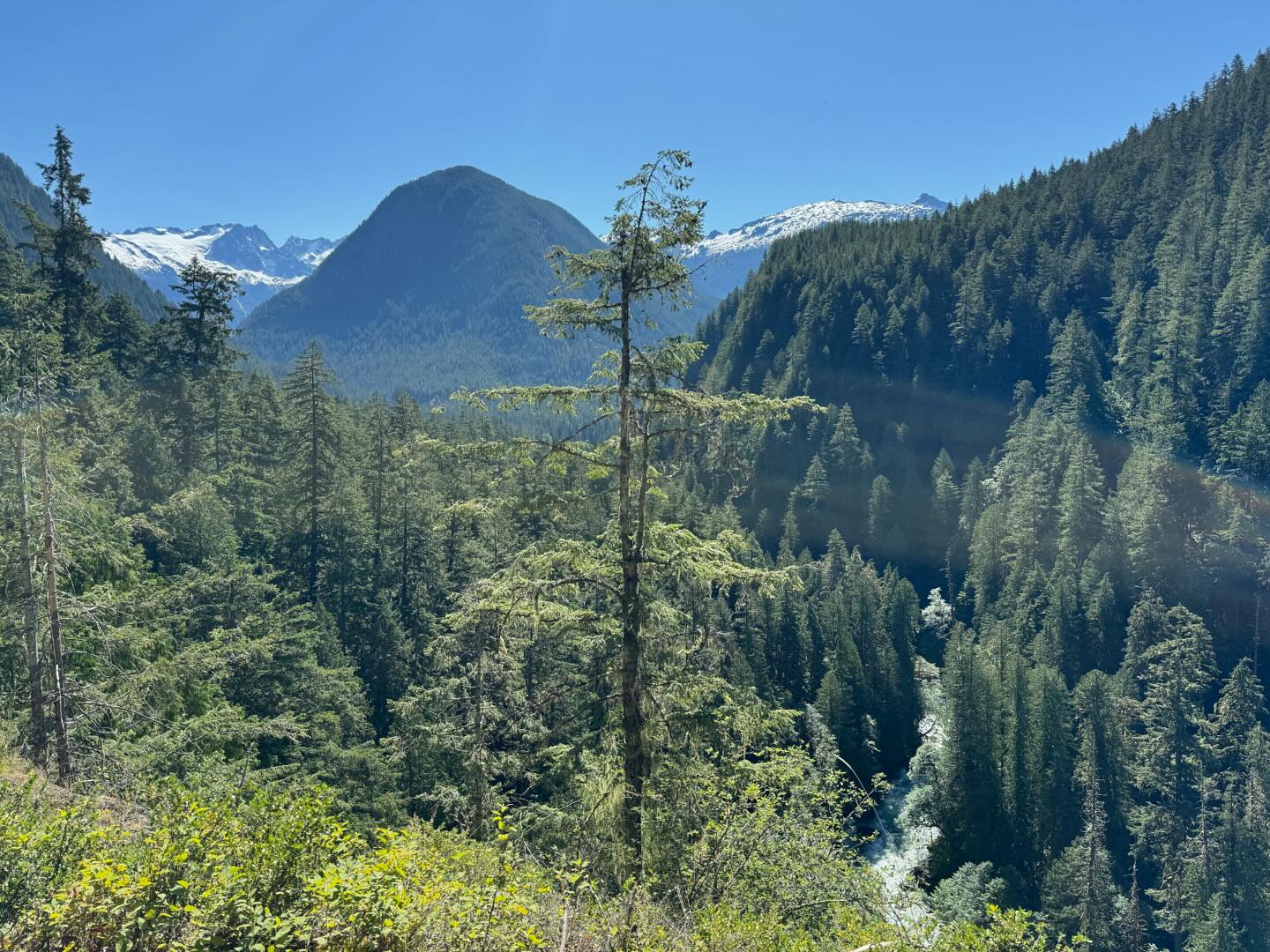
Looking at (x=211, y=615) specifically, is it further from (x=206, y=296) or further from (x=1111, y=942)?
(x=1111, y=942)

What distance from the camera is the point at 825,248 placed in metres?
135

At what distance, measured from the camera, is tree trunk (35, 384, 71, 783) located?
11795 millimetres

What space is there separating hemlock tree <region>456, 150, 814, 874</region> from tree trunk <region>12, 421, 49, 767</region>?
27.7 ft

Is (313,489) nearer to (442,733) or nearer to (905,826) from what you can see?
(442,733)

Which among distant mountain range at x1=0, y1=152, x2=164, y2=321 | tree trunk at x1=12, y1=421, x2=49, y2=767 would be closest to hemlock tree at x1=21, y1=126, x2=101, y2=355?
tree trunk at x1=12, y1=421, x2=49, y2=767

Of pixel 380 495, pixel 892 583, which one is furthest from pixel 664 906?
pixel 892 583

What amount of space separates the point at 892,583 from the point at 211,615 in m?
59.2

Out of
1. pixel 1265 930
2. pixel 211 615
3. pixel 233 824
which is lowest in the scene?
pixel 1265 930

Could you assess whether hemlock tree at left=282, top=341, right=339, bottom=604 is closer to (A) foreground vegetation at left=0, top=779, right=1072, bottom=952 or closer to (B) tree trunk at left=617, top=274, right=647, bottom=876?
(B) tree trunk at left=617, top=274, right=647, bottom=876

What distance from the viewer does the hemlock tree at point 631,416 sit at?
29.6ft

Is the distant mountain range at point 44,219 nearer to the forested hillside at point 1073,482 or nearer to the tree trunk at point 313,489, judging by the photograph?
the forested hillside at point 1073,482

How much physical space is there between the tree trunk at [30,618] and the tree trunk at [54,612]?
0.69ft

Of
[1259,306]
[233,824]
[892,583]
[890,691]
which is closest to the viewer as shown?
[233,824]

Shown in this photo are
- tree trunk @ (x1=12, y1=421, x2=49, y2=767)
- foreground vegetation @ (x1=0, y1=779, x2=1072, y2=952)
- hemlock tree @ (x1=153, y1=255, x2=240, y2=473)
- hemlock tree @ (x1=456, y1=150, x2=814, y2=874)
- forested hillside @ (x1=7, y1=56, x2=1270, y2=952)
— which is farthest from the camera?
hemlock tree @ (x1=153, y1=255, x2=240, y2=473)
